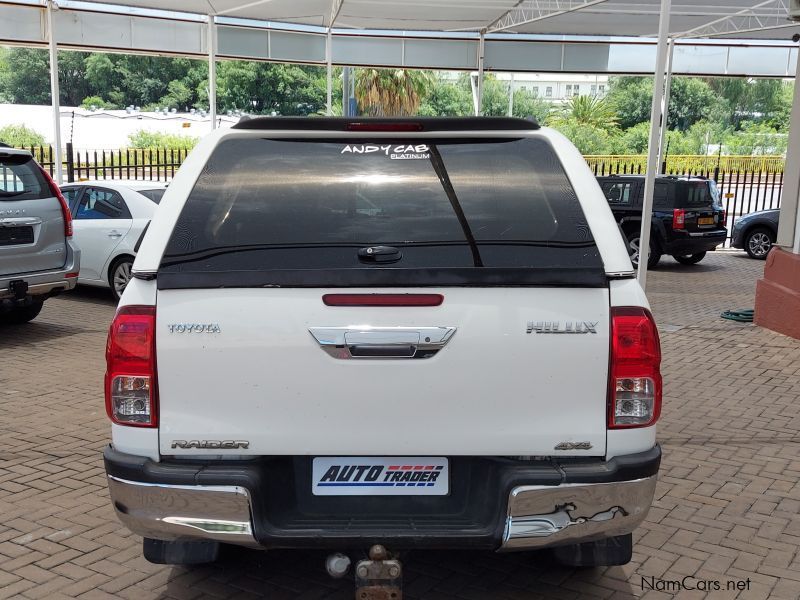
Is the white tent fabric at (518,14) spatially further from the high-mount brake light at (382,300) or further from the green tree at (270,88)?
the green tree at (270,88)

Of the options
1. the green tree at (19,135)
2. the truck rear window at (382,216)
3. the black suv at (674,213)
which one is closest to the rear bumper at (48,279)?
the truck rear window at (382,216)

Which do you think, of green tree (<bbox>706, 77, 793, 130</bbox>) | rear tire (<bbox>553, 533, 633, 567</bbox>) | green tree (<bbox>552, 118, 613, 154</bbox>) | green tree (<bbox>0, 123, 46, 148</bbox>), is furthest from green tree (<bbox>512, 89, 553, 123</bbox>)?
rear tire (<bbox>553, 533, 633, 567</bbox>)

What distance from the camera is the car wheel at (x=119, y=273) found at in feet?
36.1

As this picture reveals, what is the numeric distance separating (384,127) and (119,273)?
8.27 m

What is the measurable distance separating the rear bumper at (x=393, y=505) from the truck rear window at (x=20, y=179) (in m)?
6.58

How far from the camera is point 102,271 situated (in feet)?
36.7

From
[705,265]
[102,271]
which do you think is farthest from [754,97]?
[102,271]

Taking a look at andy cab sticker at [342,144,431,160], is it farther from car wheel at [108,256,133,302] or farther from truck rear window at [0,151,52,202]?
car wheel at [108,256,133,302]

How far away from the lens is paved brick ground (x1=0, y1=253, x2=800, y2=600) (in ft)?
13.0

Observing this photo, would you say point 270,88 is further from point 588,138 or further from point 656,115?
point 656,115

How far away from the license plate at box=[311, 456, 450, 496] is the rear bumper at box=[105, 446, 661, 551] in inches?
1.6

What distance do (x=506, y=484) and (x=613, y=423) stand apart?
439 mm

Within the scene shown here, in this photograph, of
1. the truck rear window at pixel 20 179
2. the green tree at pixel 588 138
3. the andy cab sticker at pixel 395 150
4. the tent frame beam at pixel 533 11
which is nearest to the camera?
the andy cab sticker at pixel 395 150

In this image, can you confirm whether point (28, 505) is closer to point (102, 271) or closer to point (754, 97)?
point (102, 271)
